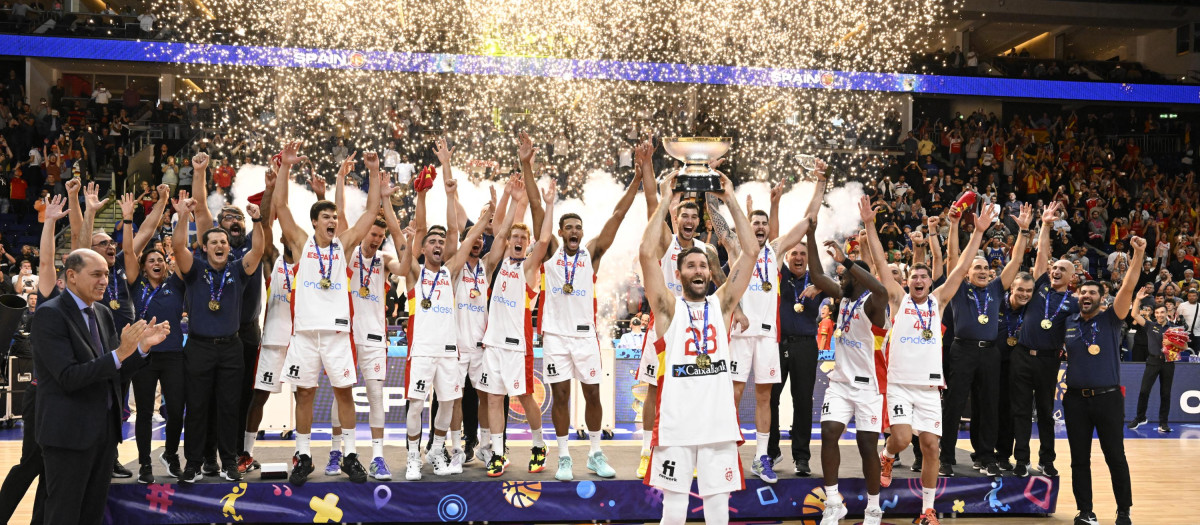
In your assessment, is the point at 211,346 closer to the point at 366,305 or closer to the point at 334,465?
the point at 366,305

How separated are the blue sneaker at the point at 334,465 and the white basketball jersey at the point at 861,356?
4278mm

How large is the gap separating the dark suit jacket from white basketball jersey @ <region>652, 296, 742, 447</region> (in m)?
3.27

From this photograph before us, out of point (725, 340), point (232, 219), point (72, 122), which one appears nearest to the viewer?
point (725, 340)

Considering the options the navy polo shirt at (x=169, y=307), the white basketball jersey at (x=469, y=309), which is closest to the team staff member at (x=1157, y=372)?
the white basketball jersey at (x=469, y=309)

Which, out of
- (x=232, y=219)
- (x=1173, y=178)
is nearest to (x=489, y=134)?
(x=232, y=219)

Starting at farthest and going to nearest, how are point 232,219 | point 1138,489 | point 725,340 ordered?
1. point 1138,489
2. point 232,219
3. point 725,340

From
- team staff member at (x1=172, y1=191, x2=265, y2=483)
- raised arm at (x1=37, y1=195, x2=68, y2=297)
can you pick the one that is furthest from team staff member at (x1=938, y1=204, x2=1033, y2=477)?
raised arm at (x1=37, y1=195, x2=68, y2=297)

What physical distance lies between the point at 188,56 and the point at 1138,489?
2420 cm

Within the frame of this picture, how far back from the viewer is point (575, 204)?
2400 centimetres

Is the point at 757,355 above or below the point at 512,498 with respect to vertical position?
above

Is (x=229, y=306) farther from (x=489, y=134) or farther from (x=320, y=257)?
(x=489, y=134)

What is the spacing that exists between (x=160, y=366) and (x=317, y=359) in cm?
129

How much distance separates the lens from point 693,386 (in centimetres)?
646

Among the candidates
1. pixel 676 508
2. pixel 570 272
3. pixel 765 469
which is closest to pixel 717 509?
pixel 676 508
